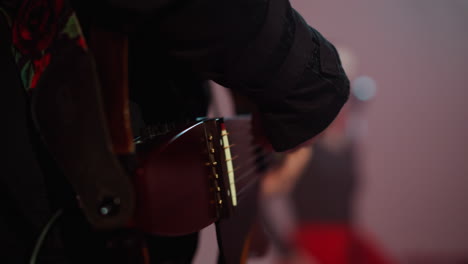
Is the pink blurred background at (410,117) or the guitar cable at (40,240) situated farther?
the pink blurred background at (410,117)

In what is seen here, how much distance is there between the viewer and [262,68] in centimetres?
48

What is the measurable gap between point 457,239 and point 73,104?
6.48 feet

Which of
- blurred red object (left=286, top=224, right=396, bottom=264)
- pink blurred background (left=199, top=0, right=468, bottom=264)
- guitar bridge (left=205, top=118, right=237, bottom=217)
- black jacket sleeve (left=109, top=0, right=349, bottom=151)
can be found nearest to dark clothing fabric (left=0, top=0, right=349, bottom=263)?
black jacket sleeve (left=109, top=0, right=349, bottom=151)

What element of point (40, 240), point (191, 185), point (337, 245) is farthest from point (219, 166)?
point (337, 245)

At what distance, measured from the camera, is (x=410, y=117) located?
1432 mm

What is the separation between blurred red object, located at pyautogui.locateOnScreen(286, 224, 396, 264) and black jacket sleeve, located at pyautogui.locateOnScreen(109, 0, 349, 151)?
45.3 inches

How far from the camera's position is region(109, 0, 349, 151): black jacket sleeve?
42cm

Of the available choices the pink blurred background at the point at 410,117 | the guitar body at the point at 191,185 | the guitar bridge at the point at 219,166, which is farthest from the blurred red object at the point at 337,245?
the guitar bridge at the point at 219,166

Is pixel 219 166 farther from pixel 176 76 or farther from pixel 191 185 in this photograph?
pixel 176 76

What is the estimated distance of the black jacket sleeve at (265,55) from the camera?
1.37 feet

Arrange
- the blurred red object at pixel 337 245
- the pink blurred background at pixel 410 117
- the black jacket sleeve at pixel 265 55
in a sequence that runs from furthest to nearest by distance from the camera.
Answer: the blurred red object at pixel 337 245 < the pink blurred background at pixel 410 117 < the black jacket sleeve at pixel 265 55

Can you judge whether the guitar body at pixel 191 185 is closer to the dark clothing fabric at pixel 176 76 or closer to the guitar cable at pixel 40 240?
the dark clothing fabric at pixel 176 76

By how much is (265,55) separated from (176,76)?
0.29 metres

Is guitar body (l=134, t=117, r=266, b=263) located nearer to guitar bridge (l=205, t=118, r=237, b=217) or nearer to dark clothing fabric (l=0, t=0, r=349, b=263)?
guitar bridge (l=205, t=118, r=237, b=217)
